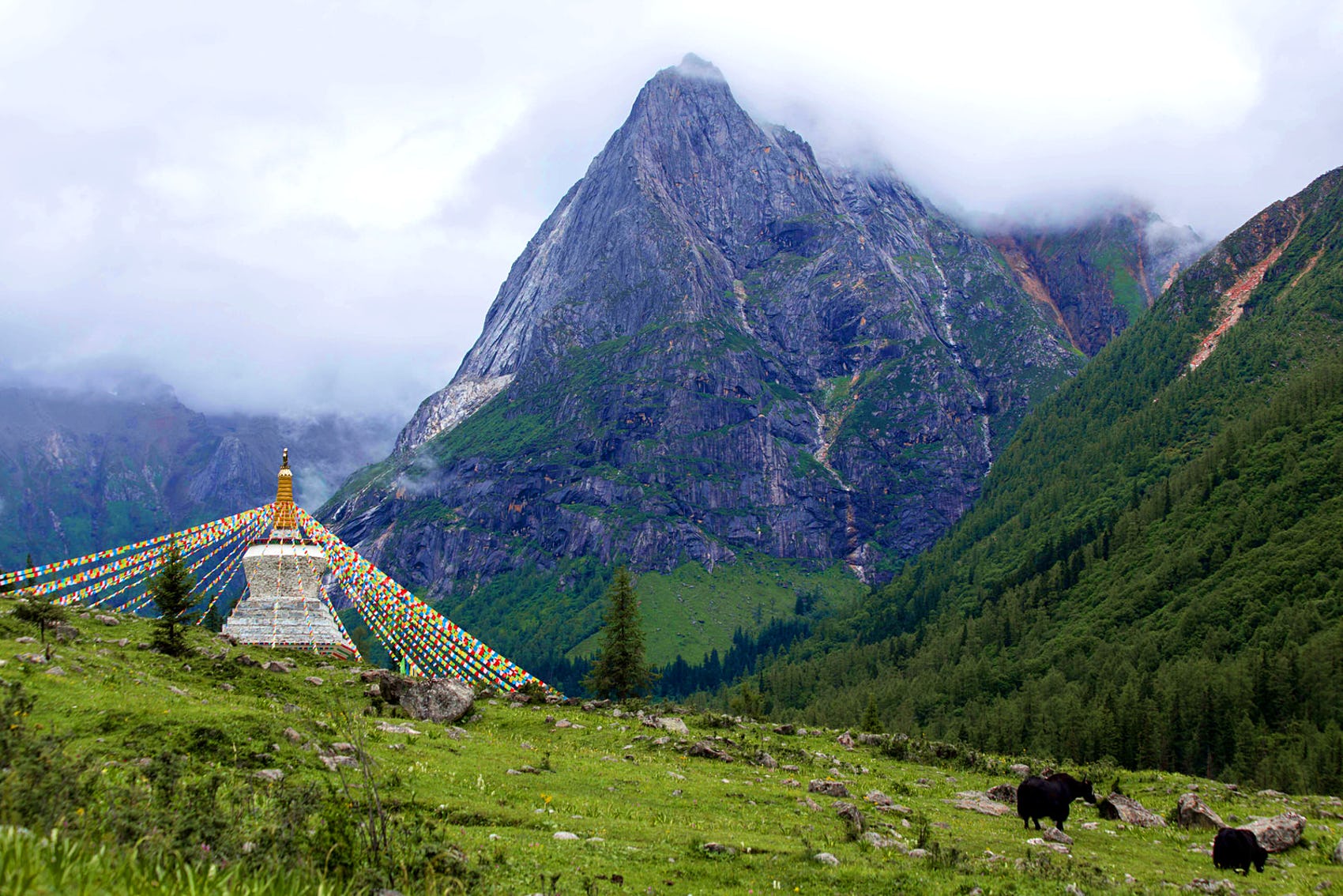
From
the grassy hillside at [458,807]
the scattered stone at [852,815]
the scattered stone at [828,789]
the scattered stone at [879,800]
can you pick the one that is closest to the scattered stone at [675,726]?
the grassy hillside at [458,807]

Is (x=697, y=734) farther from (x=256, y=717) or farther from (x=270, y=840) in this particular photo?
(x=270, y=840)

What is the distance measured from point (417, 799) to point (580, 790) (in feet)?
21.2

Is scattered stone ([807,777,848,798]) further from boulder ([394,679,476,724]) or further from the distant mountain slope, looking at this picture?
the distant mountain slope

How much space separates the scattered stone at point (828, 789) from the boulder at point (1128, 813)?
325 inches

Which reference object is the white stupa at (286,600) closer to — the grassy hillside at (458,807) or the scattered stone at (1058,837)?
the grassy hillside at (458,807)

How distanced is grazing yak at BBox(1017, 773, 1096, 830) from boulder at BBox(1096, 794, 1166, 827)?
2251 millimetres

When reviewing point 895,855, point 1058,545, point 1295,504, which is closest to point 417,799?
point 895,855

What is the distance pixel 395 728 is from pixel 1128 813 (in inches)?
964

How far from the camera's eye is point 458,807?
20.9 m

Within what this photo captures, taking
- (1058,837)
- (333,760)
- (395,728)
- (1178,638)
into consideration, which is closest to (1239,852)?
(1058,837)

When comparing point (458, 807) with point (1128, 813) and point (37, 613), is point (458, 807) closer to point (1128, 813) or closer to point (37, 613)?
point (1128, 813)

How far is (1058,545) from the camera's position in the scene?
193 metres

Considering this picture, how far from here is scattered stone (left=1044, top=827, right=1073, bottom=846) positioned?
24.2 m

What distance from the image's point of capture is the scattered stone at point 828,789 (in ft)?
98.1
